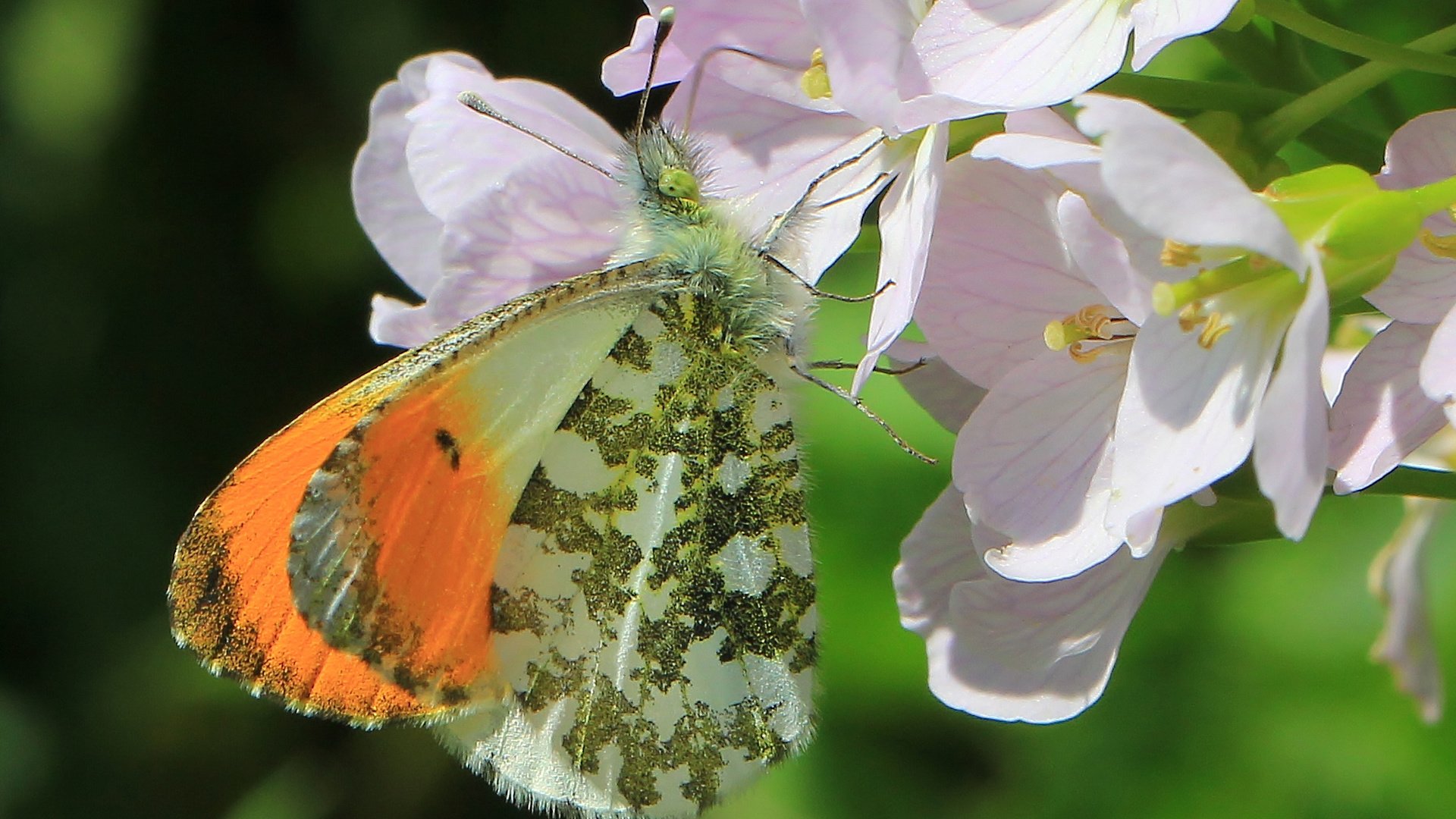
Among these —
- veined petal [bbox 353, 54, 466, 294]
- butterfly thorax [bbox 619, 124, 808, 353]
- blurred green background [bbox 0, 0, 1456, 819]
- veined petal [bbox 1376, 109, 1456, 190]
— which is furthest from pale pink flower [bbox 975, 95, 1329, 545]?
blurred green background [bbox 0, 0, 1456, 819]

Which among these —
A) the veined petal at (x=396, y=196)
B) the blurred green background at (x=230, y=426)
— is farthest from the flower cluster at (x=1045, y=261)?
the blurred green background at (x=230, y=426)

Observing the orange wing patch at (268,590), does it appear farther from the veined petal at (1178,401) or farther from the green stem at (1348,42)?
the green stem at (1348,42)

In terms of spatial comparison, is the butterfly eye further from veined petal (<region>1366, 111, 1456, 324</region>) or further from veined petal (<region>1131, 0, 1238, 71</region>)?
veined petal (<region>1366, 111, 1456, 324</region>)

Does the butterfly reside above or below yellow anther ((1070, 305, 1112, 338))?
below

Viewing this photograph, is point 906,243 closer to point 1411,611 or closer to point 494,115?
point 494,115

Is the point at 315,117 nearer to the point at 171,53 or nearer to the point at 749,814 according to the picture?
the point at 171,53

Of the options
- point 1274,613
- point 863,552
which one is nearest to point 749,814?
point 863,552
